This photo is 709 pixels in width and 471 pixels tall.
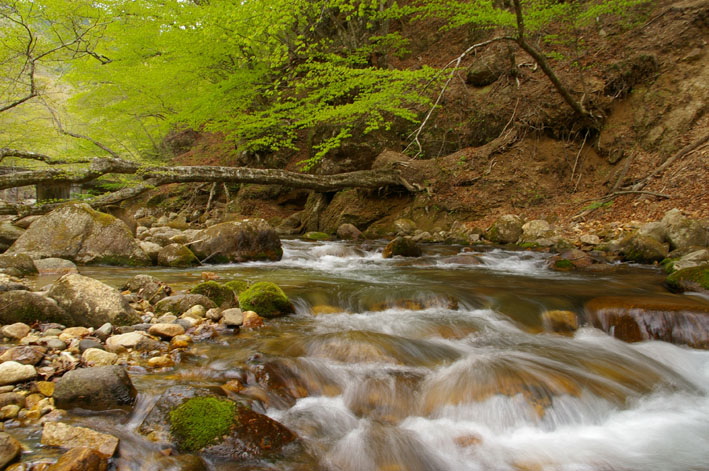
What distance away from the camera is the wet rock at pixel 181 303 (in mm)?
4266

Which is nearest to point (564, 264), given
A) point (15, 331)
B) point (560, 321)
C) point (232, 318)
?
point (560, 321)

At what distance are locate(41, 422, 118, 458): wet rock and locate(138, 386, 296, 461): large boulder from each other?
0.25 m

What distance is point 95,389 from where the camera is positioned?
246cm

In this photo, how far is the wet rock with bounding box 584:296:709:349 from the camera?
4238 mm

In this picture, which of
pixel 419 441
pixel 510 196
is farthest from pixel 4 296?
pixel 510 196

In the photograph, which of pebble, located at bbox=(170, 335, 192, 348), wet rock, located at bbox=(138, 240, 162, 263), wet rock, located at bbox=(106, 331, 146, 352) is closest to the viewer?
wet rock, located at bbox=(106, 331, 146, 352)

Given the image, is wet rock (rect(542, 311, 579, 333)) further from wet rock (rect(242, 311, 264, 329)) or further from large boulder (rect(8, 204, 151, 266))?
large boulder (rect(8, 204, 151, 266))

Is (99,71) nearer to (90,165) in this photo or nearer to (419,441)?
(90,165)

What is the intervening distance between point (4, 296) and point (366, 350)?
333 centimetres

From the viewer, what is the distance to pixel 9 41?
26.7ft

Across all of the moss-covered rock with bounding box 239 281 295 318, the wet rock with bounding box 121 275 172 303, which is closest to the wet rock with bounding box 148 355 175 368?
the moss-covered rock with bounding box 239 281 295 318

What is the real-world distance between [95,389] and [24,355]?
73 cm

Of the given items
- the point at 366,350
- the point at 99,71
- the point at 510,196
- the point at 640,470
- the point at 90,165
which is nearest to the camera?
the point at 640,470

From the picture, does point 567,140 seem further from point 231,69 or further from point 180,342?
point 180,342
